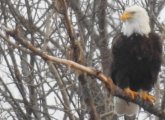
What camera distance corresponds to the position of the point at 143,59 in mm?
6273

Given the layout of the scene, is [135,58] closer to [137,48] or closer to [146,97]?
[137,48]

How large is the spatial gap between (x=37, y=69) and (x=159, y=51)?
2203 millimetres

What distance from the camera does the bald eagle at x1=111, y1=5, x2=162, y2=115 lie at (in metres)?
6.24

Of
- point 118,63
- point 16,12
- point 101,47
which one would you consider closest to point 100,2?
point 101,47

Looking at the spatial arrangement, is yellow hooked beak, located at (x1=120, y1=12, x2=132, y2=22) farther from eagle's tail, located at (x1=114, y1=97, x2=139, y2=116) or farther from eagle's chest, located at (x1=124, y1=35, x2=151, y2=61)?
eagle's tail, located at (x1=114, y1=97, x2=139, y2=116)

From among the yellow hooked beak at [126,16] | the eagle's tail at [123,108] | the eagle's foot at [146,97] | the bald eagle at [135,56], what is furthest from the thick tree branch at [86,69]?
the yellow hooked beak at [126,16]

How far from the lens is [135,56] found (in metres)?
6.28

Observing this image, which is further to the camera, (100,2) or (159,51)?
(100,2)

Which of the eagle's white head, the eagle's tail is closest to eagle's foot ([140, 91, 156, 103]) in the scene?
the eagle's tail

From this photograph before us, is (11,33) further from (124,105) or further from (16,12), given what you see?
(16,12)

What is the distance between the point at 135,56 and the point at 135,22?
1.57ft

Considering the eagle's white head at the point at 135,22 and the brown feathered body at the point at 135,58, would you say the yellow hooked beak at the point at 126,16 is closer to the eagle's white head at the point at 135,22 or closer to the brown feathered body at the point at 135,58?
the eagle's white head at the point at 135,22

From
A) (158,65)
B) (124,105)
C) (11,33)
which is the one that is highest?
(11,33)

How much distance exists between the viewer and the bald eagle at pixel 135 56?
6.24 m
